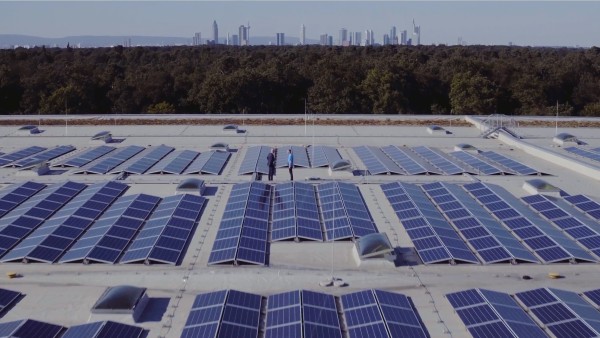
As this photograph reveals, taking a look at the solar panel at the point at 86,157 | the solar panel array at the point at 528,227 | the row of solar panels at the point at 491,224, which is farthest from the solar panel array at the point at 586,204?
the solar panel at the point at 86,157

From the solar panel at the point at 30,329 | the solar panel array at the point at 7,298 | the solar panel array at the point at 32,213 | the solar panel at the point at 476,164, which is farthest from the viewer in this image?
the solar panel at the point at 476,164

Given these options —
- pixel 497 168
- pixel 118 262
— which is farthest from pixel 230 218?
pixel 497 168

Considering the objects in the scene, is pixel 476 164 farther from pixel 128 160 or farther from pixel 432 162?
pixel 128 160

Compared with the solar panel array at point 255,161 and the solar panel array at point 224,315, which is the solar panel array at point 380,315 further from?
the solar panel array at point 255,161

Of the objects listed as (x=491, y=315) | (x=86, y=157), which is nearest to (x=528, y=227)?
(x=491, y=315)

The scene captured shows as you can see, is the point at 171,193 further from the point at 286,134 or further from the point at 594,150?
the point at 594,150
